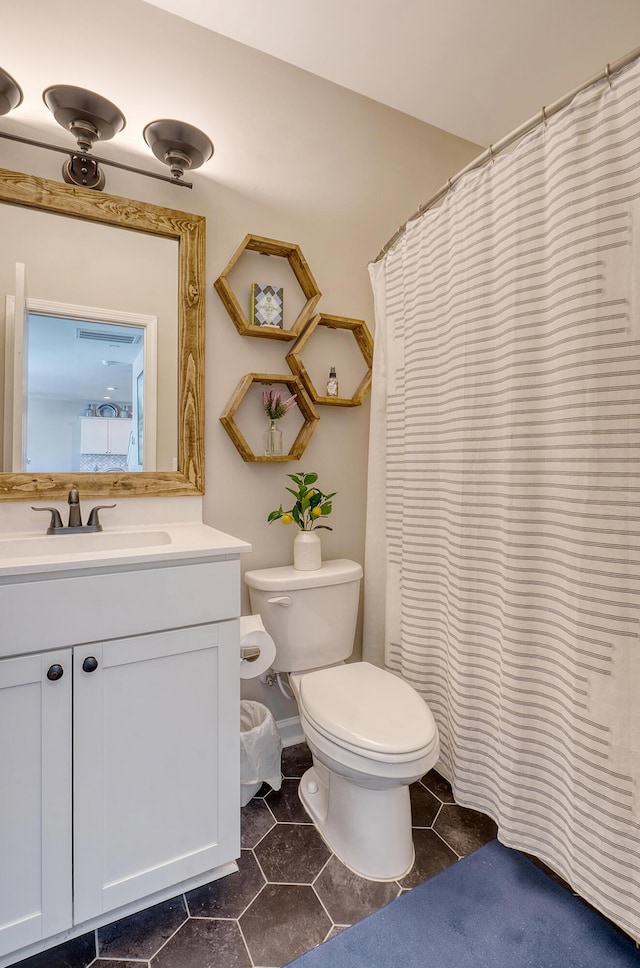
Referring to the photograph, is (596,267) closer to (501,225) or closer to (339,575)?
(501,225)

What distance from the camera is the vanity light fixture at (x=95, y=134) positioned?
1.33 metres

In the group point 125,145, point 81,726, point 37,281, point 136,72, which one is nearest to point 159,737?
point 81,726

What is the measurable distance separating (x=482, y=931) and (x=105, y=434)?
66.0 inches

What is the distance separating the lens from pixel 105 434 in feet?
5.08

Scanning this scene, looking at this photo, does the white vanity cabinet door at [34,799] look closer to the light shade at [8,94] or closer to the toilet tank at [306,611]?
the toilet tank at [306,611]

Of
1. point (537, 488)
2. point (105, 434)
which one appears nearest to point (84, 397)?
point (105, 434)

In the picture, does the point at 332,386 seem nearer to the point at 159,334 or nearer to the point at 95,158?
the point at 159,334

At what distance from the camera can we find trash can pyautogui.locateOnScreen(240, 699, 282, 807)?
1544 millimetres

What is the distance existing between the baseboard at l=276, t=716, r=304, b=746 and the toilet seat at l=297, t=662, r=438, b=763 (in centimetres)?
48

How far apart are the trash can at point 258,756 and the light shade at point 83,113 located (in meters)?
1.87

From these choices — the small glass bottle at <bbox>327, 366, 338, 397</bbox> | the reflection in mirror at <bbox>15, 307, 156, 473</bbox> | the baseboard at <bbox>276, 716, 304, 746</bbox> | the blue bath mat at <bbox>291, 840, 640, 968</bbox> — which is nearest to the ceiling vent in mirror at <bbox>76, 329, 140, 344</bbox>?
the reflection in mirror at <bbox>15, 307, 156, 473</bbox>

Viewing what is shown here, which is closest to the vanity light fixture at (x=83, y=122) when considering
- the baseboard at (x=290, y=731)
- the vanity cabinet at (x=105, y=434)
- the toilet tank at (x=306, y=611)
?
the vanity cabinet at (x=105, y=434)

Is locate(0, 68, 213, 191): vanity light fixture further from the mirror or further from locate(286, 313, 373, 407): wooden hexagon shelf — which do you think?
locate(286, 313, 373, 407): wooden hexagon shelf

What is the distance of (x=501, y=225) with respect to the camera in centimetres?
132
